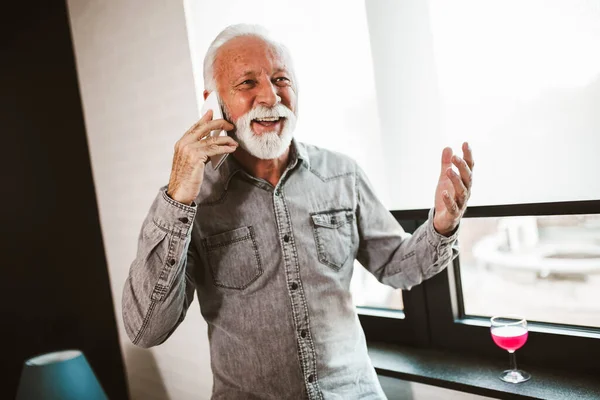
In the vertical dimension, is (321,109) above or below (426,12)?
below

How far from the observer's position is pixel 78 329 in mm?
2377

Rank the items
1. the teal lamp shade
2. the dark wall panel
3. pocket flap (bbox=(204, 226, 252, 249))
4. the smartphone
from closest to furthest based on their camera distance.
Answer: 1. the smartphone
2. pocket flap (bbox=(204, 226, 252, 249))
3. the teal lamp shade
4. the dark wall panel

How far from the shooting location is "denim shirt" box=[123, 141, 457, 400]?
1278 mm

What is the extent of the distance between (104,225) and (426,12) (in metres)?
1.79

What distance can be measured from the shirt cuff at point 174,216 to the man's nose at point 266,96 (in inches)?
12.5

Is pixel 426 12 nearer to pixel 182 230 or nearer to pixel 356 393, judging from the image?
pixel 182 230

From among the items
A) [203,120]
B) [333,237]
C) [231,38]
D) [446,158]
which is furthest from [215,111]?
[446,158]

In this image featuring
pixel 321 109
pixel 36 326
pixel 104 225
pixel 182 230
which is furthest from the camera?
pixel 104 225

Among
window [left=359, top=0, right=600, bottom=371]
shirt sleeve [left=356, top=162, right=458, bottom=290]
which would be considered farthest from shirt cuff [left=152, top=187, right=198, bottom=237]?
window [left=359, top=0, right=600, bottom=371]

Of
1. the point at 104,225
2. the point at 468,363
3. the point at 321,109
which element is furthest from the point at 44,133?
the point at 468,363

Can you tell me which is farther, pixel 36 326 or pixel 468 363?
pixel 36 326

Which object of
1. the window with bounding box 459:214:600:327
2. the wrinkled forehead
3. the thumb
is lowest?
the window with bounding box 459:214:600:327

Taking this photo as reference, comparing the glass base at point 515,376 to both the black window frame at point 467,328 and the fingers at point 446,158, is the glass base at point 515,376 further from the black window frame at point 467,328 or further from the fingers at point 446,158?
the fingers at point 446,158

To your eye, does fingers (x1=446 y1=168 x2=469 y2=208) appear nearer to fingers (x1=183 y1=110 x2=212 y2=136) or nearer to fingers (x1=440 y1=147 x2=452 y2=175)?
fingers (x1=440 y1=147 x2=452 y2=175)
